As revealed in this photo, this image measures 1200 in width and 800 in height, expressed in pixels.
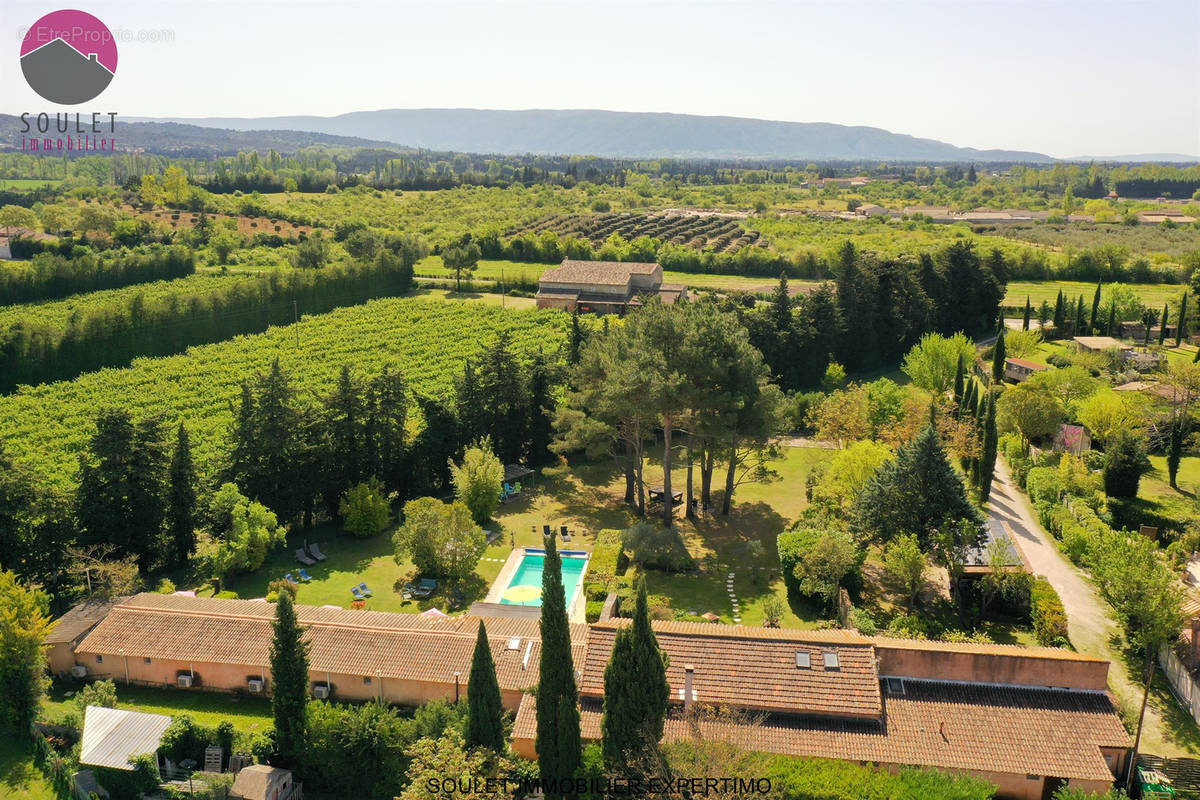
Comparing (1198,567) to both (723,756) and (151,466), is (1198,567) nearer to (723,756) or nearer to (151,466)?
(723,756)

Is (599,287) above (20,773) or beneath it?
above

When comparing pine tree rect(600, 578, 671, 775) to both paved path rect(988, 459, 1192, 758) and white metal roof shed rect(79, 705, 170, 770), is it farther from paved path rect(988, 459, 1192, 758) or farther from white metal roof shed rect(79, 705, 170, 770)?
paved path rect(988, 459, 1192, 758)

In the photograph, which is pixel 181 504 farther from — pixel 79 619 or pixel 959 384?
pixel 959 384

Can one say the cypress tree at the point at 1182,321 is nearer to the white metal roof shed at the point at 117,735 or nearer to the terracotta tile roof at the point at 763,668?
the terracotta tile roof at the point at 763,668

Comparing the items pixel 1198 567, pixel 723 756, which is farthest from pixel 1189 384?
pixel 723 756

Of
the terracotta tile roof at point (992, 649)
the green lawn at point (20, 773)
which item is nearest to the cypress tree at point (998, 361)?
the terracotta tile roof at point (992, 649)

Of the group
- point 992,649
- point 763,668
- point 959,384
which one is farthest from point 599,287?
point 992,649

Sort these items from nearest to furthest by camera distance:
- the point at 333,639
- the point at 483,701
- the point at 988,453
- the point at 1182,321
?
the point at 483,701
the point at 333,639
the point at 988,453
the point at 1182,321
